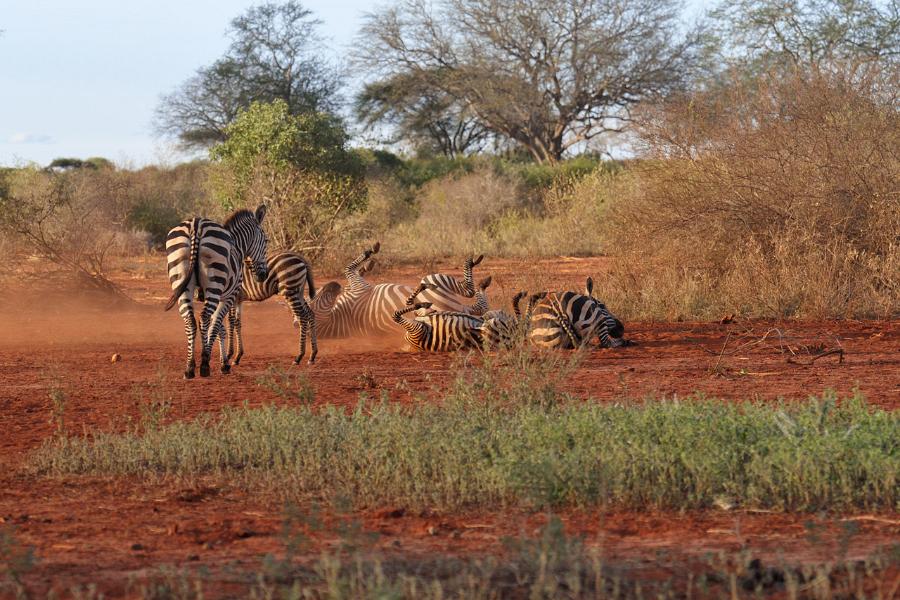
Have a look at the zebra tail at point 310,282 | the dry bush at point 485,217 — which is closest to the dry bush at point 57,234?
the zebra tail at point 310,282

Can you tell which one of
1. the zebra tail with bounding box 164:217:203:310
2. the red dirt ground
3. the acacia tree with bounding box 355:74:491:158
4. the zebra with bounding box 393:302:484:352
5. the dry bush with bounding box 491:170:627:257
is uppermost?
the acacia tree with bounding box 355:74:491:158

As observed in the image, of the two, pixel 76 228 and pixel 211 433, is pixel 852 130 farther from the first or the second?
pixel 76 228

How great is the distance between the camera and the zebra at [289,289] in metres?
11.6

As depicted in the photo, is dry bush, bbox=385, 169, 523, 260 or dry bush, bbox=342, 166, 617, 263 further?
dry bush, bbox=385, 169, 523, 260

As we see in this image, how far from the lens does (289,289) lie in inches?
467

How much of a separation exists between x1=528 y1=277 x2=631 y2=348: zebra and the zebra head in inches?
113

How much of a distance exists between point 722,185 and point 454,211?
14671 millimetres

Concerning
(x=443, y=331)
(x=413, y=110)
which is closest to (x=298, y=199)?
(x=443, y=331)

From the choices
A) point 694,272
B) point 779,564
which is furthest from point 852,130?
point 779,564

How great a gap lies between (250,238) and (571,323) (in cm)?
339

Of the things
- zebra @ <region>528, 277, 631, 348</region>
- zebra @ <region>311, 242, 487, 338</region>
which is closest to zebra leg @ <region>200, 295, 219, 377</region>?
zebra @ <region>311, 242, 487, 338</region>

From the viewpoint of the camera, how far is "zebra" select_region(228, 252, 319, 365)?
11.6 metres

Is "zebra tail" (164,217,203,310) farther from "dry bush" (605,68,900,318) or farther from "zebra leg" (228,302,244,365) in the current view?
"dry bush" (605,68,900,318)

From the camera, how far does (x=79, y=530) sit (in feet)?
16.0
